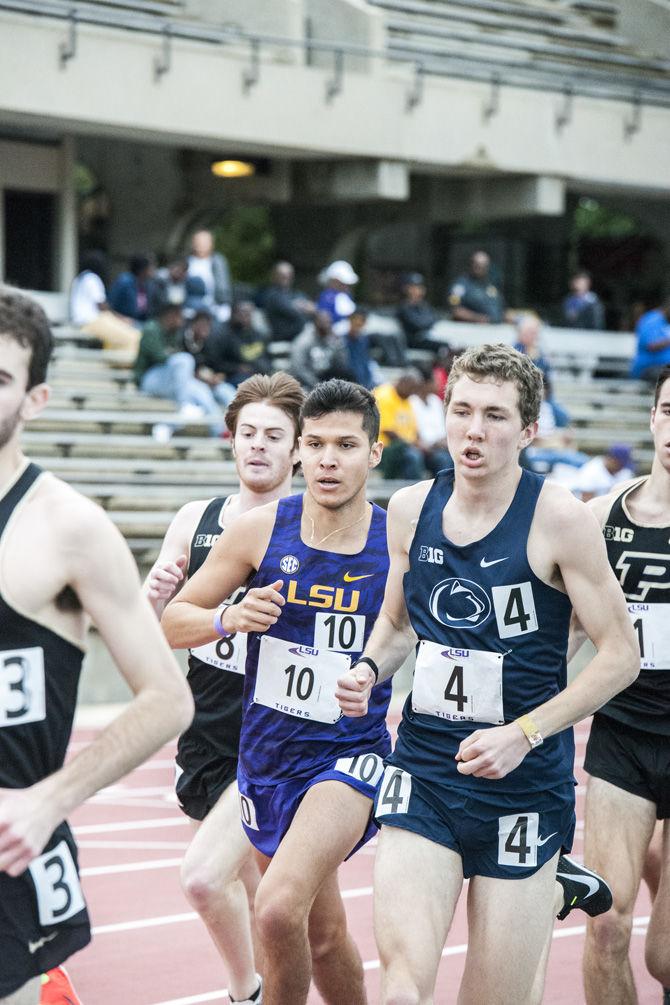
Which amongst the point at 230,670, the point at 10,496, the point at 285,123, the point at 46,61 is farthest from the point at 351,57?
the point at 10,496

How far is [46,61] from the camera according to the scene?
19.2m

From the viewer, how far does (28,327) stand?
11.0 ft

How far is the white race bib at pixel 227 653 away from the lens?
578 centimetres

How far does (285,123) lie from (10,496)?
18804 millimetres

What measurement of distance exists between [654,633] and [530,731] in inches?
50.8

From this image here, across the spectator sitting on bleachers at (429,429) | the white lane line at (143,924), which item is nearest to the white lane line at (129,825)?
the white lane line at (143,924)

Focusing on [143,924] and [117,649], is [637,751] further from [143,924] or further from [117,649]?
[143,924]

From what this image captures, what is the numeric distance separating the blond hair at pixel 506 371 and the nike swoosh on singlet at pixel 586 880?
144 cm

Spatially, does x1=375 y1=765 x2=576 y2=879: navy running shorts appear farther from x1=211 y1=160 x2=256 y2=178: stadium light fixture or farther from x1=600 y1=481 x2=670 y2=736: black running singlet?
x1=211 y1=160 x2=256 y2=178: stadium light fixture

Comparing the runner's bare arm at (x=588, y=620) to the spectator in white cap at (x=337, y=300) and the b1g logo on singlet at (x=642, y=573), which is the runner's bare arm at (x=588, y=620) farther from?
the spectator in white cap at (x=337, y=300)

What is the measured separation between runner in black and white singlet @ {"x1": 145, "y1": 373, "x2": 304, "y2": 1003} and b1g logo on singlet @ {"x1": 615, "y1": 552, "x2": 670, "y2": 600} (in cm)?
128

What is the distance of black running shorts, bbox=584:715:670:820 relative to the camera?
5516 millimetres

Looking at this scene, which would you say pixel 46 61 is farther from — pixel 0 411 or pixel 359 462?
pixel 0 411

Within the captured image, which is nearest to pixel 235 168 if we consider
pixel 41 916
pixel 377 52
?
pixel 377 52
